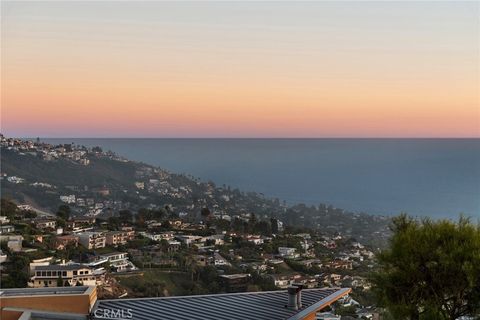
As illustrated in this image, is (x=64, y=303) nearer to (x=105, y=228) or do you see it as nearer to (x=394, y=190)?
(x=105, y=228)

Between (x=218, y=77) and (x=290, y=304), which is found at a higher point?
(x=218, y=77)

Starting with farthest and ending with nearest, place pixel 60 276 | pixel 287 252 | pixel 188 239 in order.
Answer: pixel 188 239 < pixel 287 252 < pixel 60 276

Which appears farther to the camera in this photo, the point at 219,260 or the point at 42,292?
the point at 219,260

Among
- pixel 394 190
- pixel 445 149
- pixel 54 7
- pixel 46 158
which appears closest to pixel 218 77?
pixel 54 7

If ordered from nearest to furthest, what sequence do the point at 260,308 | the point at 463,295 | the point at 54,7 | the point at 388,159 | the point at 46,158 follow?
the point at 463,295, the point at 260,308, the point at 54,7, the point at 46,158, the point at 388,159

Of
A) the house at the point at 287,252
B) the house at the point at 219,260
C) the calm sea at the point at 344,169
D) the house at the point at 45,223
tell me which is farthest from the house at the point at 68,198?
the calm sea at the point at 344,169

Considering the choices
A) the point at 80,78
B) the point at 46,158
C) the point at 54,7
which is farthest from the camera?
the point at 46,158

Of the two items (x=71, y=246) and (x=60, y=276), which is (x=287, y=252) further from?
(x=60, y=276)

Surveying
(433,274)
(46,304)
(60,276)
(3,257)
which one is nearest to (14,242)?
(3,257)
